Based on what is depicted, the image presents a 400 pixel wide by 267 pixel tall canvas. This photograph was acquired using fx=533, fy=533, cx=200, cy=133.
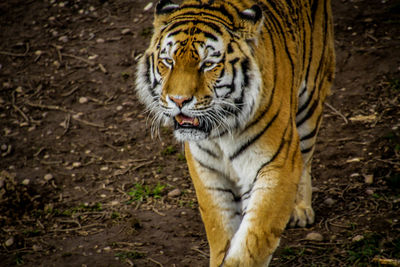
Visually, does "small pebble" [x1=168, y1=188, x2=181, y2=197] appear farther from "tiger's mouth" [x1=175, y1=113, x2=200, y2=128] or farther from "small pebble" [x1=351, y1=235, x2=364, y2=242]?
"tiger's mouth" [x1=175, y1=113, x2=200, y2=128]

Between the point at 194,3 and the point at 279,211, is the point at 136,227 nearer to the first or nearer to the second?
the point at 279,211

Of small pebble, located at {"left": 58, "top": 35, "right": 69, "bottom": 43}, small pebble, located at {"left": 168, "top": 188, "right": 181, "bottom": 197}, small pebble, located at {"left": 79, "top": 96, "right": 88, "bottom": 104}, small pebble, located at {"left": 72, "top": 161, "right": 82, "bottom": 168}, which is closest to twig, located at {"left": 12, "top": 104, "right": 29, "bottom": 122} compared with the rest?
small pebble, located at {"left": 79, "top": 96, "right": 88, "bottom": 104}

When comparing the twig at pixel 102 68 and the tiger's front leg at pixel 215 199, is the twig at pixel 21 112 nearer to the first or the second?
the twig at pixel 102 68

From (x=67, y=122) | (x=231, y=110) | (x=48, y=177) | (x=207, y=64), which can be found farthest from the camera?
(x=67, y=122)

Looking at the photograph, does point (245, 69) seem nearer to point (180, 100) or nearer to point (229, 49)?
point (229, 49)

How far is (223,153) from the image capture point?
2904 millimetres

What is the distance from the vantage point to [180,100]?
2523 mm

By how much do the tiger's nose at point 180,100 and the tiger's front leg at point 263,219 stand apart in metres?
0.57

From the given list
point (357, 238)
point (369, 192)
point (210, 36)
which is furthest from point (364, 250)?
point (210, 36)

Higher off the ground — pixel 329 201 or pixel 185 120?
pixel 185 120

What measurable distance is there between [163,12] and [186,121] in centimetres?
65

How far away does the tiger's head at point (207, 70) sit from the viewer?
2.57 meters

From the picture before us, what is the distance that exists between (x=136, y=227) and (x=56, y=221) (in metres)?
0.68

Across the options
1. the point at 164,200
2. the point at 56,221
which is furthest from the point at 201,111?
the point at 56,221
